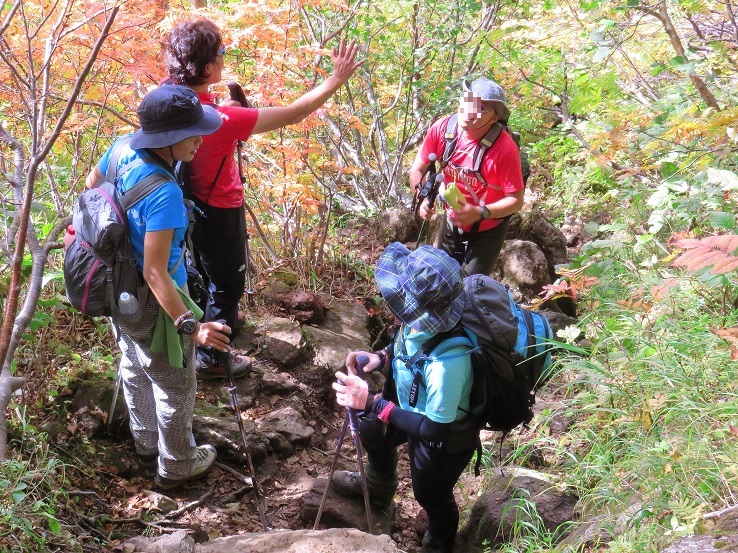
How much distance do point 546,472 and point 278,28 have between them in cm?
371

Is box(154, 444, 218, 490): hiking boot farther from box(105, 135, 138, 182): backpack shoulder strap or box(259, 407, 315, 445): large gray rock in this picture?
box(105, 135, 138, 182): backpack shoulder strap

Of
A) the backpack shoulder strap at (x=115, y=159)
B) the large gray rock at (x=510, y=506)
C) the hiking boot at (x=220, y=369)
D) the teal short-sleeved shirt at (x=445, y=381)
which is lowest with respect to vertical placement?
the large gray rock at (x=510, y=506)

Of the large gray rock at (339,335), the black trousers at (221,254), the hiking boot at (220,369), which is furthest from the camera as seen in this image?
the large gray rock at (339,335)

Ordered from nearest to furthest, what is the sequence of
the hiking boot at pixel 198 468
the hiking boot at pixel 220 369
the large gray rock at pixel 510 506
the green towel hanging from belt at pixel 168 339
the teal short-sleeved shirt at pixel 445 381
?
the teal short-sleeved shirt at pixel 445 381 → the green towel hanging from belt at pixel 168 339 → the large gray rock at pixel 510 506 → the hiking boot at pixel 198 468 → the hiking boot at pixel 220 369

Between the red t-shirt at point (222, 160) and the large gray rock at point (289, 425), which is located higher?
the red t-shirt at point (222, 160)

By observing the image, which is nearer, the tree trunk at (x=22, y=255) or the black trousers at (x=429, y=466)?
the tree trunk at (x=22, y=255)

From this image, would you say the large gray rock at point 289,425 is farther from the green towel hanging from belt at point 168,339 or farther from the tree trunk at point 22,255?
the tree trunk at point 22,255

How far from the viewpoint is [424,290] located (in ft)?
8.91

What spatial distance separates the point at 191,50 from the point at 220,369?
228 cm

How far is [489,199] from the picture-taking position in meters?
4.35

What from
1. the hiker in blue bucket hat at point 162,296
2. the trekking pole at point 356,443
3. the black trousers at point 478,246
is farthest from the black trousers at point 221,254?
the black trousers at point 478,246

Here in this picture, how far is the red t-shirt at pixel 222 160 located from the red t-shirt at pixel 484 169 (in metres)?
1.51

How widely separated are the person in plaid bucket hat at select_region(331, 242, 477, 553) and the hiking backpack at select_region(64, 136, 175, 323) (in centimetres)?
109

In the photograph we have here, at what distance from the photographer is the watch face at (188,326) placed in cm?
289
